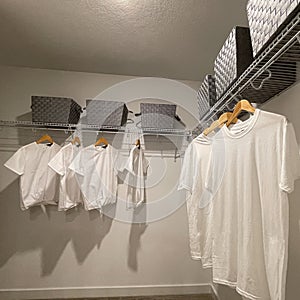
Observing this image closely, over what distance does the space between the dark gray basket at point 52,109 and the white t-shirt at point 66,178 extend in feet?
0.95

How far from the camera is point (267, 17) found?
1.16 metres

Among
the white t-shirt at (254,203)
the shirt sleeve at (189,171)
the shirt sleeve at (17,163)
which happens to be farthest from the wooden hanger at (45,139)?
the white t-shirt at (254,203)

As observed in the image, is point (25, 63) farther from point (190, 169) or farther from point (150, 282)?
point (150, 282)

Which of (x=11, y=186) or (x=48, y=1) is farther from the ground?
(x=48, y=1)

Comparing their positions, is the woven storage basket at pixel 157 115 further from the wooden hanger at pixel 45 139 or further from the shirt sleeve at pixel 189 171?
the wooden hanger at pixel 45 139

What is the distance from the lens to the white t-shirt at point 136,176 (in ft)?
8.81

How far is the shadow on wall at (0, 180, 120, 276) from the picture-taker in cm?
270

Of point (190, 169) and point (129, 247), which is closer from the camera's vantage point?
point (190, 169)

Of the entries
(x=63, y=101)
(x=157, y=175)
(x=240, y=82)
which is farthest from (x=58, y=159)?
(x=240, y=82)

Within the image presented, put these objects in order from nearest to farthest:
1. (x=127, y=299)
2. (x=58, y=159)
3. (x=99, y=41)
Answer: (x=99, y=41) → (x=58, y=159) → (x=127, y=299)

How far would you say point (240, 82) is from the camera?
150 cm

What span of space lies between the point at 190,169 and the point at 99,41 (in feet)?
4.36

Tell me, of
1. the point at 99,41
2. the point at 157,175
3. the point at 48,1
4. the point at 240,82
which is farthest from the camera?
the point at 157,175

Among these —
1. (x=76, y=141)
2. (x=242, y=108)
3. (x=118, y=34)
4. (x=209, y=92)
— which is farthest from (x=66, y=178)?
(x=242, y=108)
